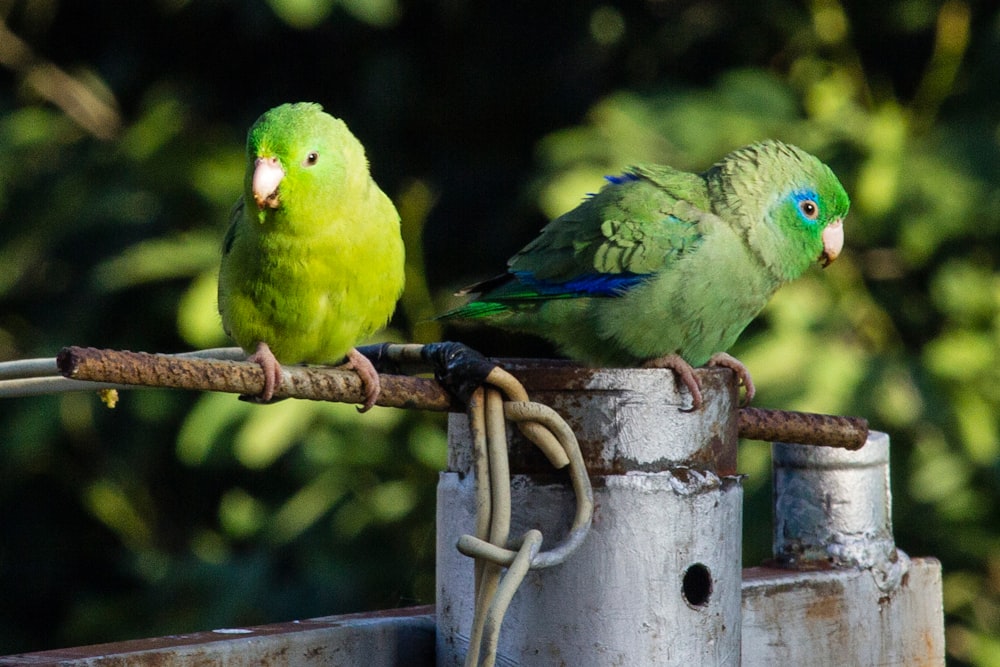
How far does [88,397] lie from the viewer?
4898 mm

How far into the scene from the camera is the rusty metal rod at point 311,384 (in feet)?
3.92

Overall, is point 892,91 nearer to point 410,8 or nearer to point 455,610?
point 410,8

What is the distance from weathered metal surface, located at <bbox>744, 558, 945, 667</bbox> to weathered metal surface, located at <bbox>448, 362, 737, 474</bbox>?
1.31ft

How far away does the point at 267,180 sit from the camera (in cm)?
236

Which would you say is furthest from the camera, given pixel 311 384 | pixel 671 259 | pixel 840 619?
pixel 671 259

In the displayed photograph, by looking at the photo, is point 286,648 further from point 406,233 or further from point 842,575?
point 406,233

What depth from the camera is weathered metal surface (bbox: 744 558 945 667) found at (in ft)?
5.74

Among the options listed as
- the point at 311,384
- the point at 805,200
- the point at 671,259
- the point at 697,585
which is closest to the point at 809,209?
the point at 805,200

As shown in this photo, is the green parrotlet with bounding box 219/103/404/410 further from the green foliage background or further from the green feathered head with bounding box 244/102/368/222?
the green foliage background

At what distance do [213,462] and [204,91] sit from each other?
168cm

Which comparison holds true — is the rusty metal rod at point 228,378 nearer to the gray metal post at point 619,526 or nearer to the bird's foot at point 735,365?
the gray metal post at point 619,526

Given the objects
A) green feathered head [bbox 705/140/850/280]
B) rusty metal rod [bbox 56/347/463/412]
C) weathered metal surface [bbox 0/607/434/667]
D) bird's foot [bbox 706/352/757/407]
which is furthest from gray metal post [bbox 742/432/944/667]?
green feathered head [bbox 705/140/850/280]

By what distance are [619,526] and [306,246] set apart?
120cm

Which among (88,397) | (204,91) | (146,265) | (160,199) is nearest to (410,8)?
(204,91)
